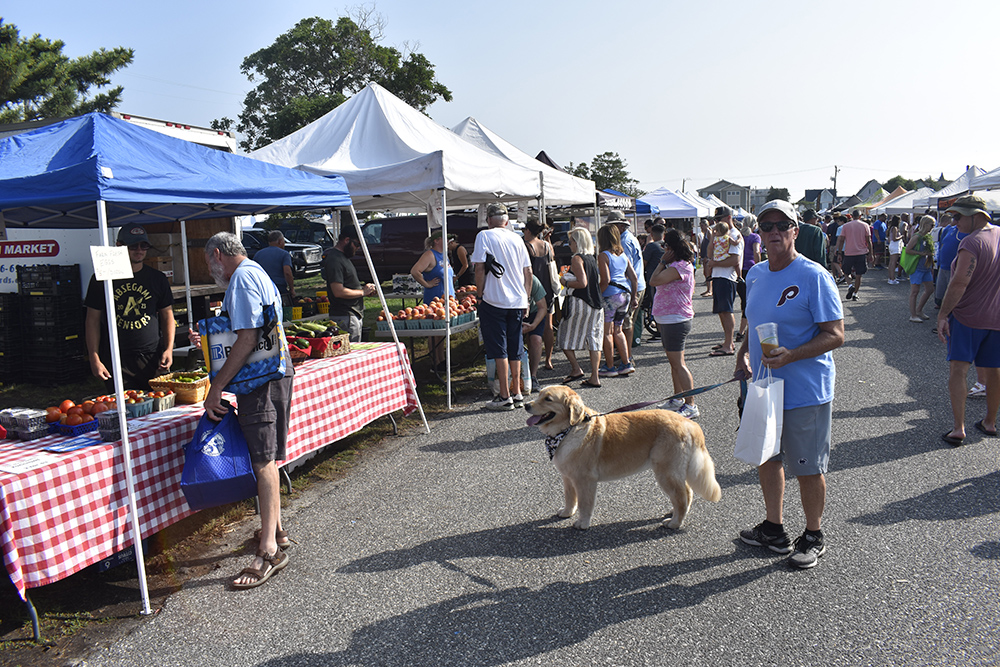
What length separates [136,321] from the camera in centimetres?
486

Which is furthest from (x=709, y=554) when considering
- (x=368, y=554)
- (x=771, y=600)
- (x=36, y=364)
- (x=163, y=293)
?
(x=36, y=364)

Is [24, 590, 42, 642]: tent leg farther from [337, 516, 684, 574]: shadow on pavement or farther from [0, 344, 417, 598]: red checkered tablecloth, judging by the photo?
[337, 516, 684, 574]: shadow on pavement

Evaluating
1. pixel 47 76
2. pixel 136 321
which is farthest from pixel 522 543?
pixel 47 76

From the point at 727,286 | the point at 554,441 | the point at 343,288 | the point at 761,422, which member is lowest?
the point at 554,441

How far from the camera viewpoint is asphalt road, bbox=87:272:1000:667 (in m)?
2.90

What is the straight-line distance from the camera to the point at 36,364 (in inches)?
328

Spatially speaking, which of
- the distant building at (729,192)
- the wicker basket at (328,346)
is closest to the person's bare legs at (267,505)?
the wicker basket at (328,346)

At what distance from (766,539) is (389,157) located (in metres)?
5.94

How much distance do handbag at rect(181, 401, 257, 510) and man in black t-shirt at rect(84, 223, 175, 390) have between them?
68.5 inches

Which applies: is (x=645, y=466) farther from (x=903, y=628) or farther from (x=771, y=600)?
(x=903, y=628)

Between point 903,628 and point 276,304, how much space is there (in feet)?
11.7

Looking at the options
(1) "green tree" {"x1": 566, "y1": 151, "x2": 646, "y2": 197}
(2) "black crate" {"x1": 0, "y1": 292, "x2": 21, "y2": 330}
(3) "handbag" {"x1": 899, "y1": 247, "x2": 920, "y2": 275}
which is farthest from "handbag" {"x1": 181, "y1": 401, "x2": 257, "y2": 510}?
(1) "green tree" {"x1": 566, "y1": 151, "x2": 646, "y2": 197}

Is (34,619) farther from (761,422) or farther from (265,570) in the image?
(761,422)

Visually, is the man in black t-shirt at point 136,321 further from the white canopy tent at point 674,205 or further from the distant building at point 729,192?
the distant building at point 729,192
